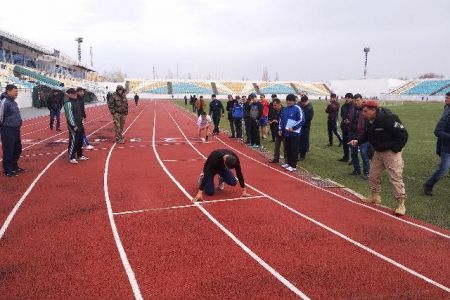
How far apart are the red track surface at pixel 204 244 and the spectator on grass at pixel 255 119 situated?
16.8 feet

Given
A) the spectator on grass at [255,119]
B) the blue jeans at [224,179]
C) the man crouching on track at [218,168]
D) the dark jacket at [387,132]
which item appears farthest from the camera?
the spectator on grass at [255,119]

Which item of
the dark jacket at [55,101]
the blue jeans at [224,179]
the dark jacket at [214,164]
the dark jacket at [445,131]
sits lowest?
the blue jeans at [224,179]

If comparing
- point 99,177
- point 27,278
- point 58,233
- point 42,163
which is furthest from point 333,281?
point 42,163

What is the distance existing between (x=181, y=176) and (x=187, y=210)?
2.55 metres

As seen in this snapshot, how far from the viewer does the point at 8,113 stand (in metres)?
8.53

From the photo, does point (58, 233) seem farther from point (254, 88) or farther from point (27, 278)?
point (254, 88)

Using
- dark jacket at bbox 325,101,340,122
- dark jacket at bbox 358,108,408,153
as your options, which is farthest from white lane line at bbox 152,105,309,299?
dark jacket at bbox 325,101,340,122

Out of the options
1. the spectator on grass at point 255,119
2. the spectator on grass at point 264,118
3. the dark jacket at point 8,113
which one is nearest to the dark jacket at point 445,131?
the spectator on grass at point 255,119

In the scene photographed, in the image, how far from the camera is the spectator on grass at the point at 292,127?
9.73m

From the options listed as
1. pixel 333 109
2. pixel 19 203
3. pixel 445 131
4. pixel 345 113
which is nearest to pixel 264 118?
pixel 333 109

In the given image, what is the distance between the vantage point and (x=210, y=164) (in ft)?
22.3

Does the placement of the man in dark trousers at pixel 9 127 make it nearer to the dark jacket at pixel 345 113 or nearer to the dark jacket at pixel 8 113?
the dark jacket at pixel 8 113

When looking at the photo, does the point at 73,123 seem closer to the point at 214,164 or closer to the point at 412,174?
the point at 214,164

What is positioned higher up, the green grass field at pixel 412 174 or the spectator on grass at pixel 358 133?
the spectator on grass at pixel 358 133
